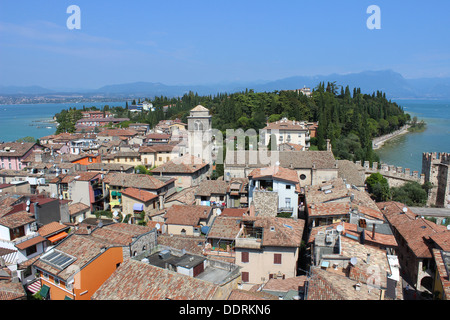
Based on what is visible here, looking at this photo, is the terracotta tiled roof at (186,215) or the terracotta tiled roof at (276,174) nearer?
the terracotta tiled roof at (186,215)

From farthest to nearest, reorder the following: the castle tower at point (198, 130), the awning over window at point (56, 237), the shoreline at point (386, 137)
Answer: the shoreline at point (386, 137)
the castle tower at point (198, 130)
the awning over window at point (56, 237)

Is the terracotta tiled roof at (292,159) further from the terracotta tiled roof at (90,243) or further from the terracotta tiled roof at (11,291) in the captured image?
the terracotta tiled roof at (11,291)

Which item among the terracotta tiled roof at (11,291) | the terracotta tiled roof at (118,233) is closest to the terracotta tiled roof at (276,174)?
the terracotta tiled roof at (118,233)

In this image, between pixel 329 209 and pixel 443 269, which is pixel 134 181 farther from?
pixel 443 269

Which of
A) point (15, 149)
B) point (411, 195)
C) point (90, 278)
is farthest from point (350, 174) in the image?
point (15, 149)

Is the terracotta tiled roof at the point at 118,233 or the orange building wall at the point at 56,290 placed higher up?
the terracotta tiled roof at the point at 118,233
